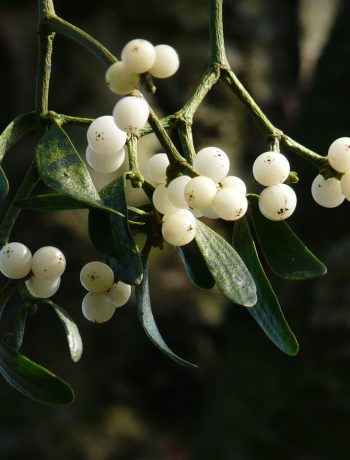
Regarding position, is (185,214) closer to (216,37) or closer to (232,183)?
(232,183)

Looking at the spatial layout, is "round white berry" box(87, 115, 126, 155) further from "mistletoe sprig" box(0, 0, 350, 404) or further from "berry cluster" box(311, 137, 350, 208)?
"berry cluster" box(311, 137, 350, 208)

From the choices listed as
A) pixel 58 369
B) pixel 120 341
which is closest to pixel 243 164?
pixel 120 341

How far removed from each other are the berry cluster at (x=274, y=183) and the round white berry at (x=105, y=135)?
73 mm

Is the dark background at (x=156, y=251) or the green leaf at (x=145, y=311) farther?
the dark background at (x=156, y=251)

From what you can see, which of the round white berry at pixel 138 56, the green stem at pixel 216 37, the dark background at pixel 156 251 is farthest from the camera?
the dark background at pixel 156 251

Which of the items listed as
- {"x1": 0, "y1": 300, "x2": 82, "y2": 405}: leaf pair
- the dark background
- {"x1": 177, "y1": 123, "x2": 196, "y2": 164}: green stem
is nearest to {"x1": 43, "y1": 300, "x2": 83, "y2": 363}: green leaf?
{"x1": 0, "y1": 300, "x2": 82, "y2": 405}: leaf pair

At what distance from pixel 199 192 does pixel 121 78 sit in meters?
0.06

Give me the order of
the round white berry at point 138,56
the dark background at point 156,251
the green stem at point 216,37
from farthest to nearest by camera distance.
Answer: the dark background at point 156,251, the green stem at point 216,37, the round white berry at point 138,56

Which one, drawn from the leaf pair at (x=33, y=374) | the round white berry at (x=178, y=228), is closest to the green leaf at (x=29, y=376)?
the leaf pair at (x=33, y=374)

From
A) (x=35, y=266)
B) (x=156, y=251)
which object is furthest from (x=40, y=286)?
(x=156, y=251)

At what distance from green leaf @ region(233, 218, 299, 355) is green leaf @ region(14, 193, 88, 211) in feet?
0.36

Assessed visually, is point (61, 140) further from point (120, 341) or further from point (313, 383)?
point (120, 341)

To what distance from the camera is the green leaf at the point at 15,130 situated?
45 centimetres

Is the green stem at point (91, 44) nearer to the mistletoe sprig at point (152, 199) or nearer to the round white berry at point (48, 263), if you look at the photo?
the mistletoe sprig at point (152, 199)
